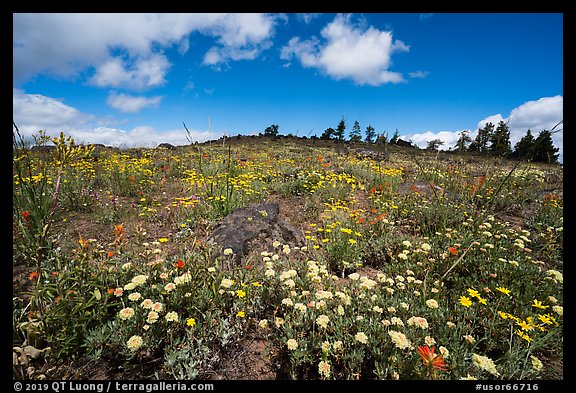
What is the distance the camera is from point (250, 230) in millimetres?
3785

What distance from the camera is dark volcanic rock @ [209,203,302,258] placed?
3.55m

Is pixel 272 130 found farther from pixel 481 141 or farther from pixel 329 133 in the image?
pixel 481 141

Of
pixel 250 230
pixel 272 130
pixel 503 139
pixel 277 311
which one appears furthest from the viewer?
pixel 272 130

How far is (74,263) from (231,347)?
205cm

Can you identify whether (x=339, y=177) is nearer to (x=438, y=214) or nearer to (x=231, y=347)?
(x=438, y=214)

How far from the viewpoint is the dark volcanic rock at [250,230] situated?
140 inches

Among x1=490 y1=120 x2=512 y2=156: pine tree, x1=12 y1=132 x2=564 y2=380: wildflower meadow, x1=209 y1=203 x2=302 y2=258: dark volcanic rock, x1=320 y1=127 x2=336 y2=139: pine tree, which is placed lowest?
x1=12 y1=132 x2=564 y2=380: wildflower meadow

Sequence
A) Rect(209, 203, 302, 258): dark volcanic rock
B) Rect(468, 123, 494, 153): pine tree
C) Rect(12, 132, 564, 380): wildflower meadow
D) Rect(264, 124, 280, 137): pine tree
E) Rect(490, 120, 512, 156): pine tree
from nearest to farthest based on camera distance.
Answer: Rect(12, 132, 564, 380): wildflower meadow < Rect(209, 203, 302, 258): dark volcanic rock < Rect(490, 120, 512, 156): pine tree < Rect(468, 123, 494, 153): pine tree < Rect(264, 124, 280, 137): pine tree

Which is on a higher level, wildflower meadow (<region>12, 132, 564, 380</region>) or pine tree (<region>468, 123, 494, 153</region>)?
pine tree (<region>468, 123, 494, 153</region>)

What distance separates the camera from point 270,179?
7.87 metres

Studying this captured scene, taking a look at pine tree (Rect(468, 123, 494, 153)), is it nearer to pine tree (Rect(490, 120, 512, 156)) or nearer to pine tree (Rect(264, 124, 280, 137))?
pine tree (Rect(490, 120, 512, 156))

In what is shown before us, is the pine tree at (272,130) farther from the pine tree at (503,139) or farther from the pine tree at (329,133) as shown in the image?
the pine tree at (503,139)

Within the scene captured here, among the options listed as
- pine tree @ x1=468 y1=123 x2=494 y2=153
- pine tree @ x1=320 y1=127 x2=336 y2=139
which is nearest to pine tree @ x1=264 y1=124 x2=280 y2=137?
pine tree @ x1=320 y1=127 x2=336 y2=139

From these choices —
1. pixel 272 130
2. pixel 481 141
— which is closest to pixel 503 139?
pixel 481 141
